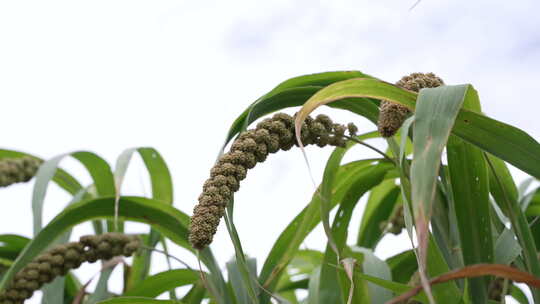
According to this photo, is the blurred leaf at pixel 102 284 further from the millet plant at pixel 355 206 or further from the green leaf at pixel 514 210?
the green leaf at pixel 514 210

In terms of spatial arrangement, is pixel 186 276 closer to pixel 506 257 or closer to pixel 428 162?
pixel 506 257

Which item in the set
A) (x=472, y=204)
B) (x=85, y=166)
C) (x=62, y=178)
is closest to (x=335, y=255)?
(x=472, y=204)

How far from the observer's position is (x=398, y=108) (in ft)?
2.71

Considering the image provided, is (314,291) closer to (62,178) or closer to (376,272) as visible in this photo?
(376,272)

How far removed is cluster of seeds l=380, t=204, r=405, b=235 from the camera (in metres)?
1.68

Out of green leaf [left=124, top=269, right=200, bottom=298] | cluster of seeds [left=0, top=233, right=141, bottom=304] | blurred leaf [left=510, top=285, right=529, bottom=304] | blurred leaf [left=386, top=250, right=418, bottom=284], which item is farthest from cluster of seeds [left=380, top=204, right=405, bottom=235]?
cluster of seeds [left=0, top=233, right=141, bottom=304]

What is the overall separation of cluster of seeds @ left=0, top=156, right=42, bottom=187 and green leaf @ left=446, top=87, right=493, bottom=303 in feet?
3.71

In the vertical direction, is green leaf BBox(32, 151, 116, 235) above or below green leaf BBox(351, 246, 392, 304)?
above

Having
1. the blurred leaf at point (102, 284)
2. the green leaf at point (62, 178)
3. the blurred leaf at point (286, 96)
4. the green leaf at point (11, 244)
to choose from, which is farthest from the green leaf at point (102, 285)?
the blurred leaf at point (286, 96)

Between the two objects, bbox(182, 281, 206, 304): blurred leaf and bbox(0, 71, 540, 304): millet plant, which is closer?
bbox(0, 71, 540, 304): millet plant

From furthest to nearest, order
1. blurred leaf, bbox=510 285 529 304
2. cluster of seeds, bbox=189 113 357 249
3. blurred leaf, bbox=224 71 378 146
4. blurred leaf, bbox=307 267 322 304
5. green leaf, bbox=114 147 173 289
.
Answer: green leaf, bbox=114 147 173 289 < blurred leaf, bbox=510 285 529 304 < blurred leaf, bbox=307 267 322 304 < blurred leaf, bbox=224 71 378 146 < cluster of seeds, bbox=189 113 357 249

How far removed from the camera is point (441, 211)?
1.15m

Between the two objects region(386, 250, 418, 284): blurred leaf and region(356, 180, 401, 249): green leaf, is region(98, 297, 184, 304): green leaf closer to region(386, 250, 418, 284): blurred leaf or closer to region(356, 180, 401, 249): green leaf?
region(386, 250, 418, 284): blurred leaf

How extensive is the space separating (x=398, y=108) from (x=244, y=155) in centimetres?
19
